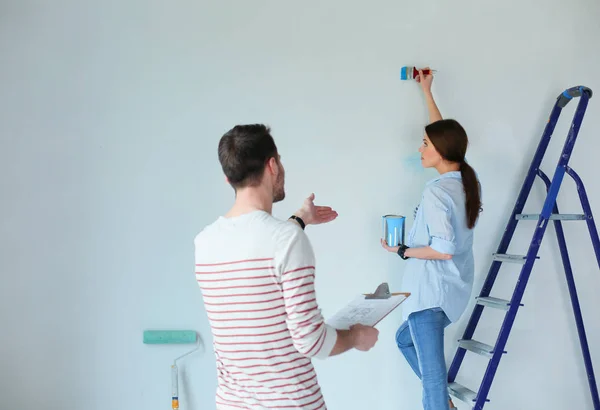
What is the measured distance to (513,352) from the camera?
9.72 ft

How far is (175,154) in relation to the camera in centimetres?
277

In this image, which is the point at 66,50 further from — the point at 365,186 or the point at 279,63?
the point at 365,186

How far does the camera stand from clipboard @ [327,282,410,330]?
146 centimetres

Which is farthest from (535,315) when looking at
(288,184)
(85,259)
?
(85,259)

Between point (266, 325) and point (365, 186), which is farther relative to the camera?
point (365, 186)

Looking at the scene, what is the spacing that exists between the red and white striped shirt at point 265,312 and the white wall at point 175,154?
58.4 inches

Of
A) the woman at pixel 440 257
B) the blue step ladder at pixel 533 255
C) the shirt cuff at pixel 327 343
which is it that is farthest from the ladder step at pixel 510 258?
the shirt cuff at pixel 327 343

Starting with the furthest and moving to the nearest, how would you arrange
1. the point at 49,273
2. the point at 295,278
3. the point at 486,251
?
the point at 486,251 → the point at 49,273 → the point at 295,278

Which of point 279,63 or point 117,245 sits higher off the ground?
point 279,63

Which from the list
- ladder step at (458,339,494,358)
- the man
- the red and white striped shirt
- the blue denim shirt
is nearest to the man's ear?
the man

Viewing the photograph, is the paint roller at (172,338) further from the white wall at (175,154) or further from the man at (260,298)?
the man at (260,298)

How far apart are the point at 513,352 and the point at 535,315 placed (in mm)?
227

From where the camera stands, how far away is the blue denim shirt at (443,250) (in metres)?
2.38

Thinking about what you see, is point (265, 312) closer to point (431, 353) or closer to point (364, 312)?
point (364, 312)
